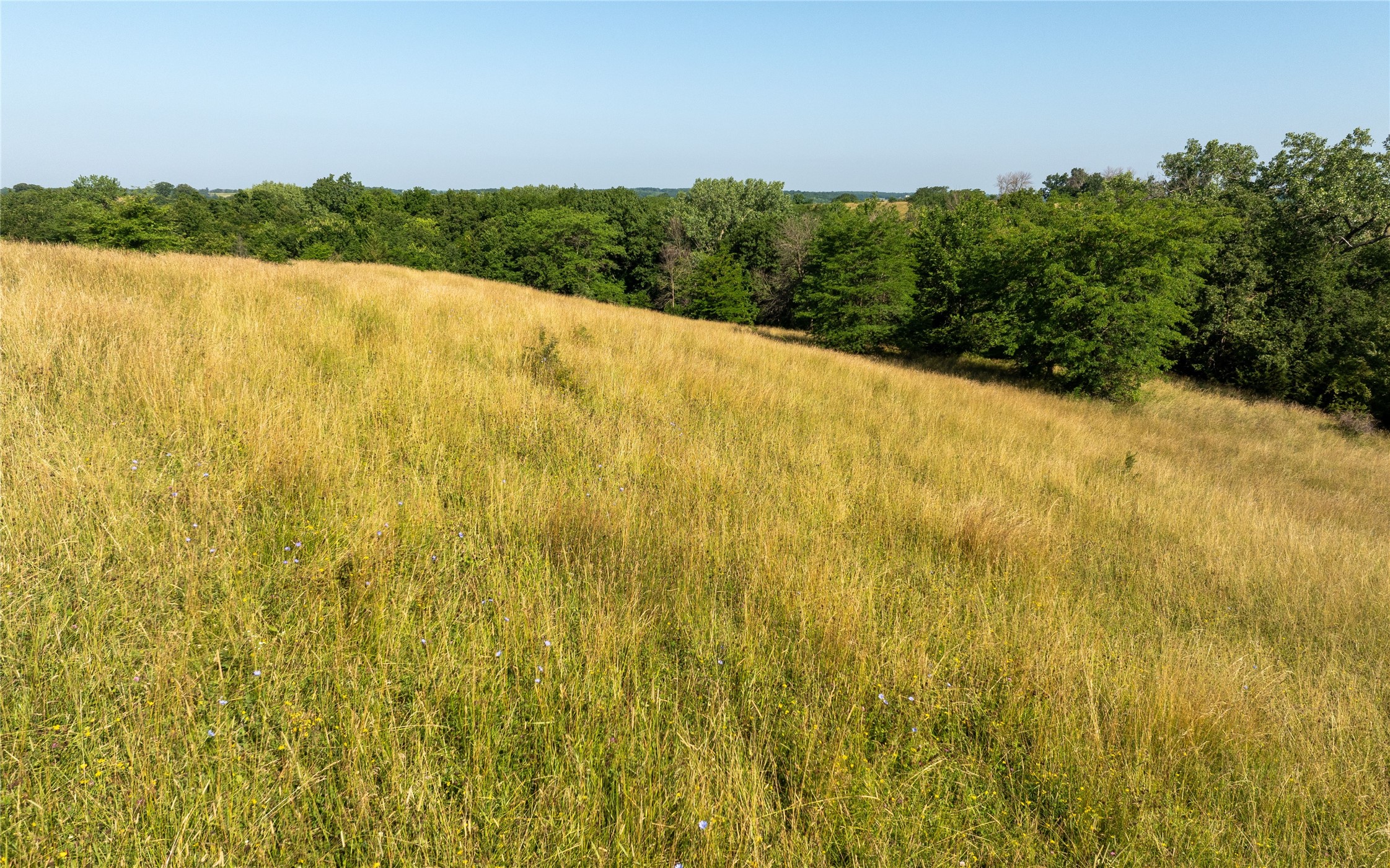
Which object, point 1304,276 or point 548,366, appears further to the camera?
point 1304,276

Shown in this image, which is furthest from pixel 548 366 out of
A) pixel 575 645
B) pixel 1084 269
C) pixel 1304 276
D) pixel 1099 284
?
pixel 1304 276

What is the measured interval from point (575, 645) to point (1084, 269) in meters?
23.0

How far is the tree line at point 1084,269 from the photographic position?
61.6 ft

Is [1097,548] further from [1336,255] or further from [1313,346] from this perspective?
[1336,255]

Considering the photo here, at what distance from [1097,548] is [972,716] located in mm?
3184

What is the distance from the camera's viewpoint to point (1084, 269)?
63.5 feet

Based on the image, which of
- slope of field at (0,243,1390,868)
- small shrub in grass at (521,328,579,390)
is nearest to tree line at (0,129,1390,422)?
small shrub in grass at (521,328,579,390)

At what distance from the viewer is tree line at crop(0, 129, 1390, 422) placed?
18.8 m

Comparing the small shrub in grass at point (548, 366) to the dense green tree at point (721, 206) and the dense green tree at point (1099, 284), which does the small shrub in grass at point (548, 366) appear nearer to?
the dense green tree at point (1099, 284)

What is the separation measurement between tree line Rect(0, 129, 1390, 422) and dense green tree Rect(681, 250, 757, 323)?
161 mm

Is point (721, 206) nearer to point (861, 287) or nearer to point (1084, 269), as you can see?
point (861, 287)

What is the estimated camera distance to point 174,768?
63.5 inches

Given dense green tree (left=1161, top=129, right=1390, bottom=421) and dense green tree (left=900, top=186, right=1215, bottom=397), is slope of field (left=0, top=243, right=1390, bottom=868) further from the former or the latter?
dense green tree (left=1161, top=129, right=1390, bottom=421)

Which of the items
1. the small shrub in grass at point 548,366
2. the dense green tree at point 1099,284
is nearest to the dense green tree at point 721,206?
the dense green tree at point 1099,284
